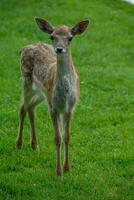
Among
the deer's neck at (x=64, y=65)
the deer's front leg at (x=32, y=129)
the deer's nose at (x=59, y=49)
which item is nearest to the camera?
the deer's nose at (x=59, y=49)

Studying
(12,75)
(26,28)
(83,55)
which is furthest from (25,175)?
(26,28)

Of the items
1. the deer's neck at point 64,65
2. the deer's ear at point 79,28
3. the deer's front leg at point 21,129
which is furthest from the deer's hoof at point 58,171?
the deer's ear at point 79,28

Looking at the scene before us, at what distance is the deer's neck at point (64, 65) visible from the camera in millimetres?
8695

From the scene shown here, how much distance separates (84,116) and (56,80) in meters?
3.26

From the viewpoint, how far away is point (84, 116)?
12117mm

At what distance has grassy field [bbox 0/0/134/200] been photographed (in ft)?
27.5

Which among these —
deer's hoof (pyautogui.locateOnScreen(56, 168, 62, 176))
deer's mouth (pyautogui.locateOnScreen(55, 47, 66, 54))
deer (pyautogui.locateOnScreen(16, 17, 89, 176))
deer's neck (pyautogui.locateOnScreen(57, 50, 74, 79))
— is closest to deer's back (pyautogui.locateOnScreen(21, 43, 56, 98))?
deer (pyautogui.locateOnScreen(16, 17, 89, 176))

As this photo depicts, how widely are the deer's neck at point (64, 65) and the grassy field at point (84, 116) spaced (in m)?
1.39

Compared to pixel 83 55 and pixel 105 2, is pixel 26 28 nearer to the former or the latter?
pixel 83 55

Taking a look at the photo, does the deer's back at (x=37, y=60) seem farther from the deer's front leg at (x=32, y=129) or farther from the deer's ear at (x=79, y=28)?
the deer's ear at (x=79, y=28)

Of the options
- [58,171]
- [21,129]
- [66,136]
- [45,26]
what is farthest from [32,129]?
[45,26]

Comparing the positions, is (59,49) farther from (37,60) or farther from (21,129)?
(21,129)

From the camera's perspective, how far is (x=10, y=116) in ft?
38.7

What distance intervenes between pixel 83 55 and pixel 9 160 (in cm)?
850
